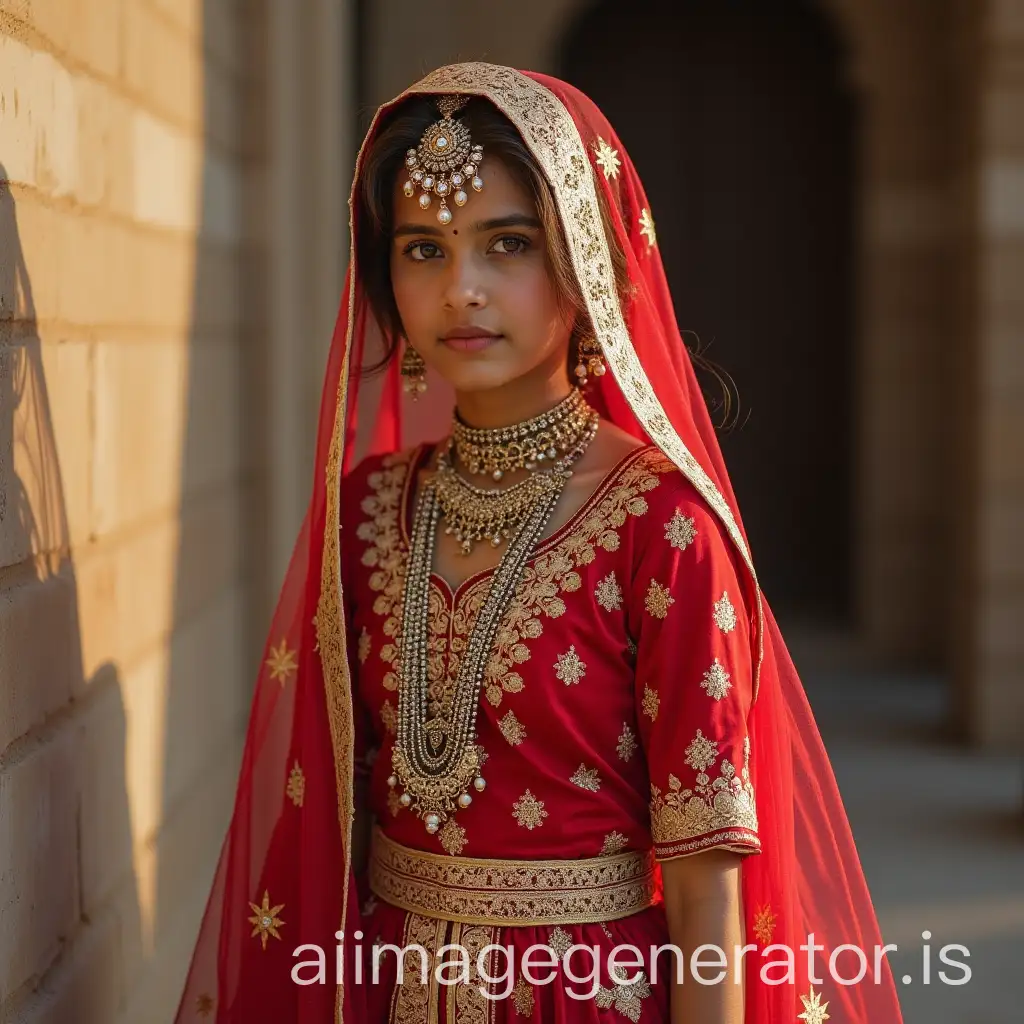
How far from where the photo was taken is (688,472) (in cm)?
172

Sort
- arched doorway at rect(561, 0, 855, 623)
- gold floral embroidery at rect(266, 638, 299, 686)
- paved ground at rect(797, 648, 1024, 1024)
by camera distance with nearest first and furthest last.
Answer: gold floral embroidery at rect(266, 638, 299, 686)
paved ground at rect(797, 648, 1024, 1024)
arched doorway at rect(561, 0, 855, 623)

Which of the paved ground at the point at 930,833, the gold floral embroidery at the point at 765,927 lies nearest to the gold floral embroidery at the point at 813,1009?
the gold floral embroidery at the point at 765,927

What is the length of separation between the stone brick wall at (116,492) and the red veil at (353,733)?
0.86ft

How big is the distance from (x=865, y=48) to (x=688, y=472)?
5683 mm

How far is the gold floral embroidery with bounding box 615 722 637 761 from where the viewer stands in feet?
5.71

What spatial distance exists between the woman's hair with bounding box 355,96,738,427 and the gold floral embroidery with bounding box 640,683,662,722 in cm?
41

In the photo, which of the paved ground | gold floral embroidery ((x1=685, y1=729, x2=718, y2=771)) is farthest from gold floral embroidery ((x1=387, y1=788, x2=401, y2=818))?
the paved ground

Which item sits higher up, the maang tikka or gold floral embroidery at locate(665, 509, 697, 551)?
the maang tikka

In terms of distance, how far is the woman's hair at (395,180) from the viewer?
5.69ft

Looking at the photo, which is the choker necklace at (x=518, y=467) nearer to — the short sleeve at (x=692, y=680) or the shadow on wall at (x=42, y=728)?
the short sleeve at (x=692, y=680)

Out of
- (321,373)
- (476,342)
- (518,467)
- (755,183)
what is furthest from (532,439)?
(755,183)

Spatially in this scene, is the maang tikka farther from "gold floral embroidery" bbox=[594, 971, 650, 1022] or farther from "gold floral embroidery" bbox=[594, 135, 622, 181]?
"gold floral embroidery" bbox=[594, 971, 650, 1022]

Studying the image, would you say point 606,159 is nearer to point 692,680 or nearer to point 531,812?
point 692,680

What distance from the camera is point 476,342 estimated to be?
1.75 metres
